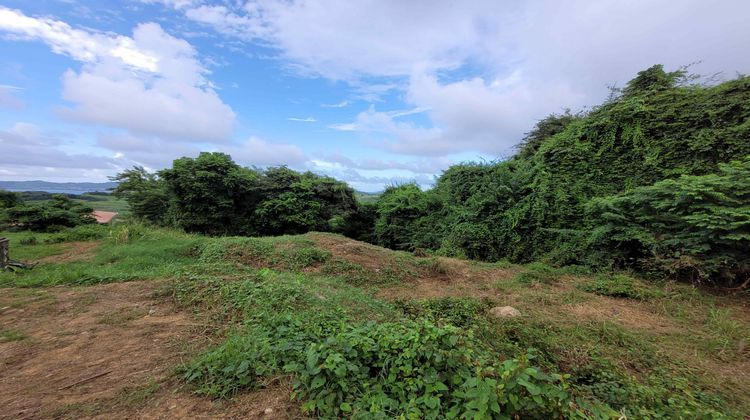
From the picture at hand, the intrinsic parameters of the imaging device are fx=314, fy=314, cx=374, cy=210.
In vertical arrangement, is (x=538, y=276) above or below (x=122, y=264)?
above

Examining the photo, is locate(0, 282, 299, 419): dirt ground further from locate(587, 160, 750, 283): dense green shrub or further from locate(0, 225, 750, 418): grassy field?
locate(587, 160, 750, 283): dense green shrub

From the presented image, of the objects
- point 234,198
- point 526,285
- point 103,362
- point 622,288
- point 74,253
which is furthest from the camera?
point 234,198

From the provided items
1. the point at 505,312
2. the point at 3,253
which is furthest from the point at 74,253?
the point at 505,312

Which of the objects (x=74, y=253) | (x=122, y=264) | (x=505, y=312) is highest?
(x=505, y=312)

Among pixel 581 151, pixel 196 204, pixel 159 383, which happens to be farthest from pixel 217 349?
pixel 196 204

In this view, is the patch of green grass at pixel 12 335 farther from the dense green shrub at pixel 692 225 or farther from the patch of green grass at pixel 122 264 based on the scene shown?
the dense green shrub at pixel 692 225

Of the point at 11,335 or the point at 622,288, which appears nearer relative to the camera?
the point at 11,335

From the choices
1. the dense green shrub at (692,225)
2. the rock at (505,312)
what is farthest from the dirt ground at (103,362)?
the dense green shrub at (692,225)

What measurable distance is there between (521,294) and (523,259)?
11.3 feet

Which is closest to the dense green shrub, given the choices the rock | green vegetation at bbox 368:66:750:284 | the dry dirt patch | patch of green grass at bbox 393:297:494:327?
green vegetation at bbox 368:66:750:284

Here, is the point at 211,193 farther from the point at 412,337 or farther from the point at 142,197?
the point at 412,337

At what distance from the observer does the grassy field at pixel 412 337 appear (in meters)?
1.89

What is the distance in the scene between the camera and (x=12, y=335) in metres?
3.02

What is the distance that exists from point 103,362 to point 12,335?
1.36 m
